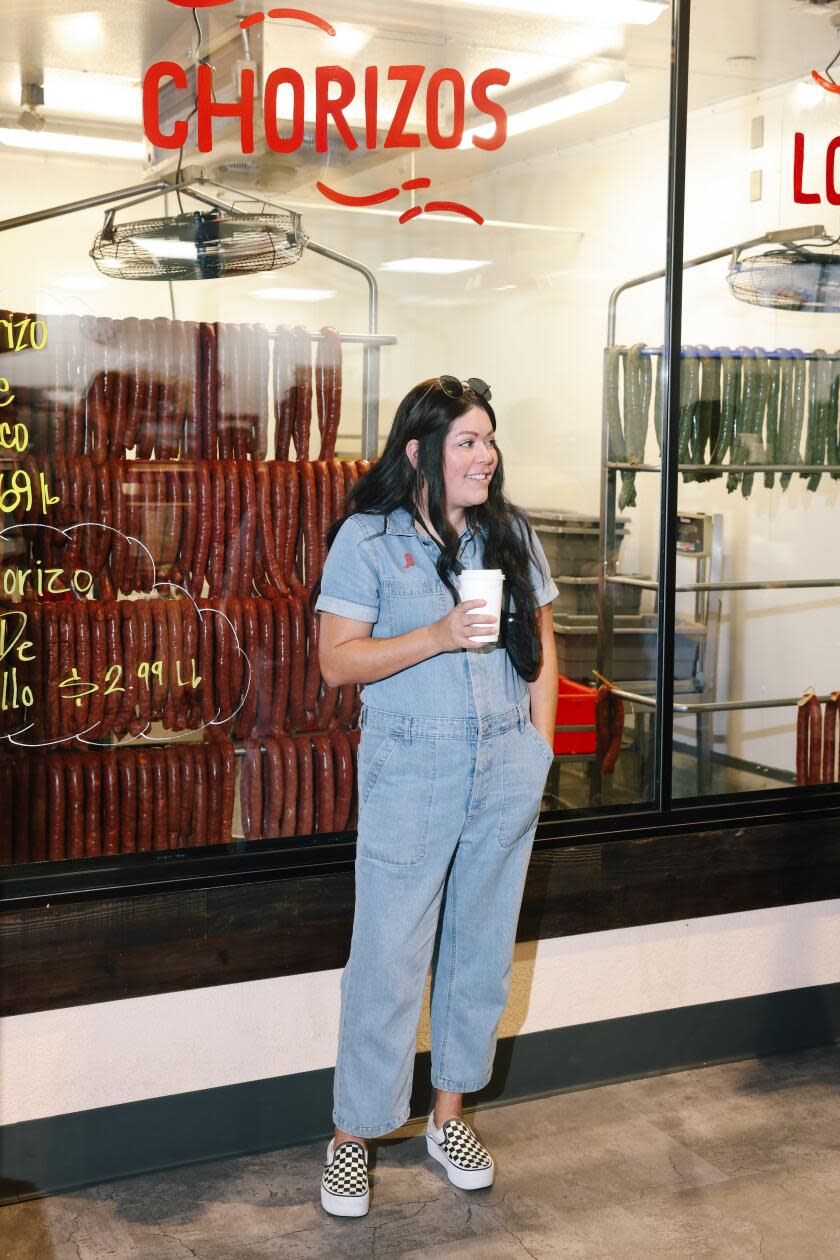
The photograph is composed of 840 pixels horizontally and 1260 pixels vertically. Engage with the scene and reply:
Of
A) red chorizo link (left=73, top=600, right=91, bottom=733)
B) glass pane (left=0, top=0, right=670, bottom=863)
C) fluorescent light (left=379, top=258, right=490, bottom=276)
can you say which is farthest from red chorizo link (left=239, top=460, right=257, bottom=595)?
fluorescent light (left=379, top=258, right=490, bottom=276)

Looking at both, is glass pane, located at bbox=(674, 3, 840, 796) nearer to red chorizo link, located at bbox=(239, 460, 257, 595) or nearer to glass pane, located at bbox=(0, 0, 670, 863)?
glass pane, located at bbox=(0, 0, 670, 863)

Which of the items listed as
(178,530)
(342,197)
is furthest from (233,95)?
(178,530)

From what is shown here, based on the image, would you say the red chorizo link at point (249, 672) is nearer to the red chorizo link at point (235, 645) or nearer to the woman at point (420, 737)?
the red chorizo link at point (235, 645)

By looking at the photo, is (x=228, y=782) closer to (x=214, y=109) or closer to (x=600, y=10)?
(x=214, y=109)

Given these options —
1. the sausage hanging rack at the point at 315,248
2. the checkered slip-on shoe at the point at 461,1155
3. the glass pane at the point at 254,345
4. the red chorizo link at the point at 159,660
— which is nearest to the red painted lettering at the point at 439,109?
the glass pane at the point at 254,345

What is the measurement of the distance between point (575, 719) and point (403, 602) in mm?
1053

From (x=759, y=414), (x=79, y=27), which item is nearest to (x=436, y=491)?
(x=79, y=27)

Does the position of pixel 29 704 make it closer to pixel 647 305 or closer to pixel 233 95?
pixel 233 95

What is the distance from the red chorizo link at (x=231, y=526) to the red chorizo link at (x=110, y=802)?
467mm

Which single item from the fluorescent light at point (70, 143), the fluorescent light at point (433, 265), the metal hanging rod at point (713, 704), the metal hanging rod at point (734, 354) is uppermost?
the fluorescent light at point (70, 143)

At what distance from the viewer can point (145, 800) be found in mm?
2975

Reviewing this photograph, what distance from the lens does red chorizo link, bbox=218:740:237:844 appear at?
3057mm

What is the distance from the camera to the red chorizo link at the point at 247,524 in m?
3.06

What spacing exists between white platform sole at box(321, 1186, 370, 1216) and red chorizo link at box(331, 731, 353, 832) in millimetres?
801
